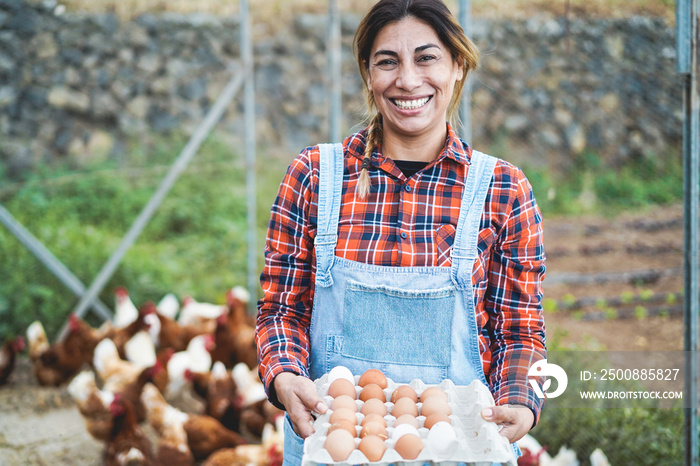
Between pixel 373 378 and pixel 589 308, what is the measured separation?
12.4 ft

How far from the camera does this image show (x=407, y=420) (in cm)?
132

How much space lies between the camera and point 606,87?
6.19 m

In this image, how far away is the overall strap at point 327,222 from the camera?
1.49 m

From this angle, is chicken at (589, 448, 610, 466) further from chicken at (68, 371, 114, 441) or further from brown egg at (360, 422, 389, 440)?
chicken at (68, 371, 114, 441)

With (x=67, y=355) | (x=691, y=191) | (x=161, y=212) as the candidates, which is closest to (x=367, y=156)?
(x=691, y=191)

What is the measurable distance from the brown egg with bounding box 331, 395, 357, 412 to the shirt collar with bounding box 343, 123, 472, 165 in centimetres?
55

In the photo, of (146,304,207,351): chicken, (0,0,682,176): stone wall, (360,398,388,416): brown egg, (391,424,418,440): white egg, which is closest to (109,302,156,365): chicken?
(146,304,207,351): chicken

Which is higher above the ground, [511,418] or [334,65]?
[334,65]

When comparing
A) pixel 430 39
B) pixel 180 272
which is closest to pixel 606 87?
pixel 180 272

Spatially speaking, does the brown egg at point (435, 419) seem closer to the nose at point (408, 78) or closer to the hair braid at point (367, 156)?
the hair braid at point (367, 156)

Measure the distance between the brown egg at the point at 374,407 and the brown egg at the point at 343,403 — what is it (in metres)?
0.02

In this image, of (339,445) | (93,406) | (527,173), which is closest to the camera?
(339,445)

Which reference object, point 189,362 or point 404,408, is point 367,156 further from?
point 189,362

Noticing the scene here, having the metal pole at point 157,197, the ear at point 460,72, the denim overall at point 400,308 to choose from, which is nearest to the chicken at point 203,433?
the metal pole at point 157,197
